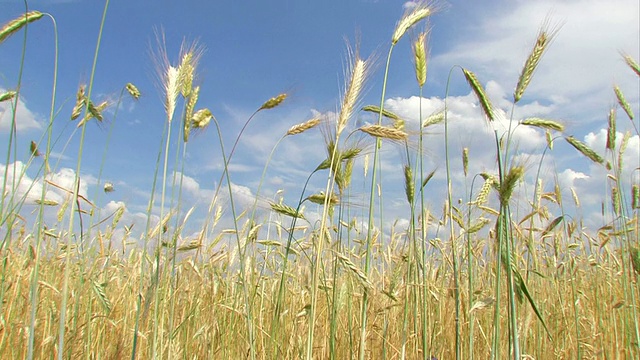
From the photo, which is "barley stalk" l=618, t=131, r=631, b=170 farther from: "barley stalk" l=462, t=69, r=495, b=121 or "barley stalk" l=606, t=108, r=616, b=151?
"barley stalk" l=462, t=69, r=495, b=121

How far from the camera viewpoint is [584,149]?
3102 mm

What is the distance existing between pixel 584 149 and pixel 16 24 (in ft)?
10.8

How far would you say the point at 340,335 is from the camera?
2.98 metres

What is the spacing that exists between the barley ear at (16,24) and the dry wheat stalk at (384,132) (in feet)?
5.04

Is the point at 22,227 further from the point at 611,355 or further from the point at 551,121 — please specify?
the point at 611,355

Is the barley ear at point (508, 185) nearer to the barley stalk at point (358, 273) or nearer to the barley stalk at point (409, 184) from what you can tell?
the barley stalk at point (358, 273)

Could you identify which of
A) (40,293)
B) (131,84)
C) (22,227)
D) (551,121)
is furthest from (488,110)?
(22,227)

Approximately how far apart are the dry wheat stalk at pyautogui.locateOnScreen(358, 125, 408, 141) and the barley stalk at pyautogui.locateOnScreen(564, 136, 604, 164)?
1.89 metres

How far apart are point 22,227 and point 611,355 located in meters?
5.22

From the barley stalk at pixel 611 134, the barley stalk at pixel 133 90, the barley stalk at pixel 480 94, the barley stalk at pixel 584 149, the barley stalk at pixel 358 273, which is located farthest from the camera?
the barley stalk at pixel 611 134

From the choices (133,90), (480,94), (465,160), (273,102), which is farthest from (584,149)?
(133,90)

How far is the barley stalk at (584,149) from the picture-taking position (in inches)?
121

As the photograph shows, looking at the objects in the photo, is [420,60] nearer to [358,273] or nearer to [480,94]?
[480,94]

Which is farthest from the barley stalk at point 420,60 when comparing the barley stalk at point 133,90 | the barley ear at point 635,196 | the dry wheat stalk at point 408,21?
the barley ear at point 635,196
